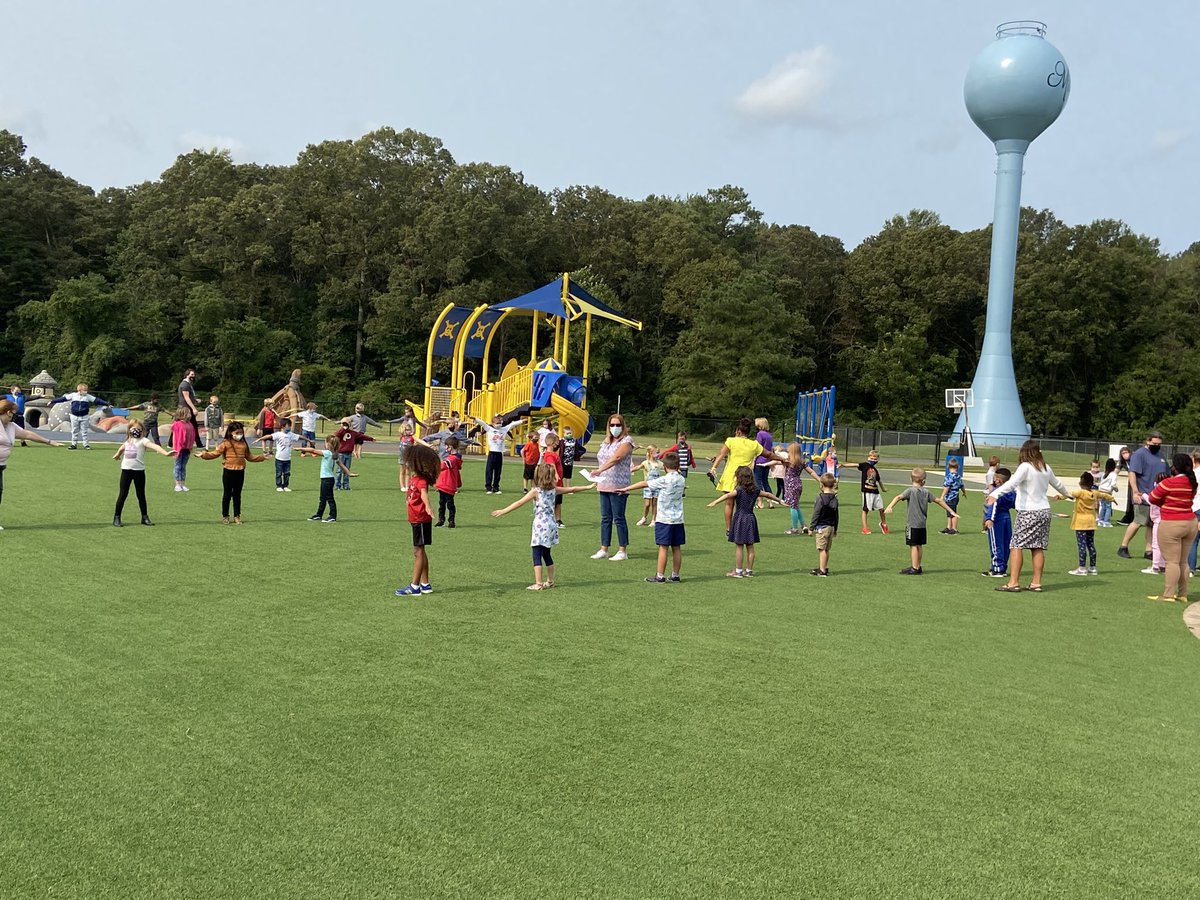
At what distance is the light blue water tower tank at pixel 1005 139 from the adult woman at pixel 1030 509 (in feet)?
119

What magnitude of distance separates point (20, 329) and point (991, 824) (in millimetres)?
59250

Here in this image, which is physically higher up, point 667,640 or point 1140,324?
point 1140,324

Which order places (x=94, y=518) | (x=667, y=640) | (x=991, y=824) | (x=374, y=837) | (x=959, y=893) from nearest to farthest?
(x=959, y=893) → (x=374, y=837) → (x=991, y=824) → (x=667, y=640) → (x=94, y=518)

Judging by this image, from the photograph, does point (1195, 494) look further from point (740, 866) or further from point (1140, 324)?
point (1140, 324)

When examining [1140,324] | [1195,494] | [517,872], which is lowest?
[517,872]

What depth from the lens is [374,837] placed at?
4512 mm

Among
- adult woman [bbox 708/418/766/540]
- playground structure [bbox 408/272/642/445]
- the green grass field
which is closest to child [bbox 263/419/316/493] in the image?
the green grass field

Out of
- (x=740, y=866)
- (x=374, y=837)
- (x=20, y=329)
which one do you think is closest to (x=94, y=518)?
(x=374, y=837)

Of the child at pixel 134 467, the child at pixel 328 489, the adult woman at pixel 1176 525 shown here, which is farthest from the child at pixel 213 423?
the adult woman at pixel 1176 525

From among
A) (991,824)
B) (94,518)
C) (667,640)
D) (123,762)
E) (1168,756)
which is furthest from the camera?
(94,518)

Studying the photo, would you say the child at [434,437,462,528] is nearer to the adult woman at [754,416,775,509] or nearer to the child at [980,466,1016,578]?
the adult woman at [754,416,775,509]

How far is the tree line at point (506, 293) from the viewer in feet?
168

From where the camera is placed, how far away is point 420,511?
9.85 meters

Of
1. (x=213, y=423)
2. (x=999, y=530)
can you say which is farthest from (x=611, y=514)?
(x=213, y=423)
